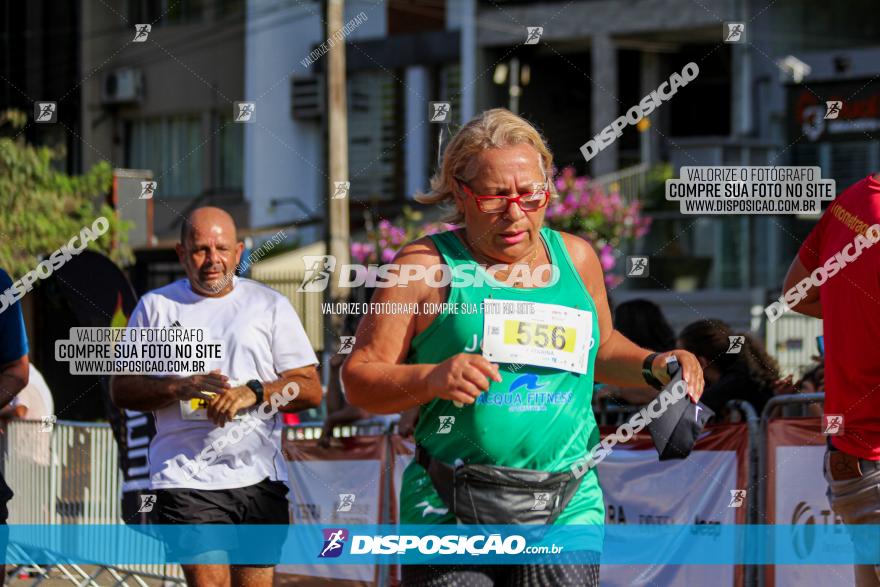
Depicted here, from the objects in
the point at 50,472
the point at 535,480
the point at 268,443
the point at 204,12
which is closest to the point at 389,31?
the point at 204,12

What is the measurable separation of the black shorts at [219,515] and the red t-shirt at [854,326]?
85.2 inches

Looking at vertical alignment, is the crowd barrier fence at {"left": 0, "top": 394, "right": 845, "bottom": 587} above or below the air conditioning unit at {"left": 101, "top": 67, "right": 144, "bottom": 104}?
below

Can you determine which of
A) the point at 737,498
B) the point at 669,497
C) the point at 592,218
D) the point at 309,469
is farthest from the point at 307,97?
the point at 737,498

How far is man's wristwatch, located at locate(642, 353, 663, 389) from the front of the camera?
4.08 meters

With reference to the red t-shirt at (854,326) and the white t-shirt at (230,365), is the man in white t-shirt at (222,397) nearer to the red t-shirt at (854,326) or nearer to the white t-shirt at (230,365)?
the white t-shirt at (230,365)

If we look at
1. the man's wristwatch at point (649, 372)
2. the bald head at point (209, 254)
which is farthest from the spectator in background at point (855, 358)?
the bald head at point (209, 254)

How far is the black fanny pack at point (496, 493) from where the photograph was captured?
3.82 metres

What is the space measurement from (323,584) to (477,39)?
17373 mm

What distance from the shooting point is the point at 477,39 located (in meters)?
24.1

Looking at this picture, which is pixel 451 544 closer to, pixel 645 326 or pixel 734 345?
pixel 734 345

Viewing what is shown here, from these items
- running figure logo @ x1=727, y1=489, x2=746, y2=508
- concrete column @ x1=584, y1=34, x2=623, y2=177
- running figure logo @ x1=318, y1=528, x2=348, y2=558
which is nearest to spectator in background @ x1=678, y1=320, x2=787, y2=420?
running figure logo @ x1=727, y1=489, x2=746, y2=508

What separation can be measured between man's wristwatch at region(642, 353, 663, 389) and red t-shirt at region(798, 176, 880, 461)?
824mm

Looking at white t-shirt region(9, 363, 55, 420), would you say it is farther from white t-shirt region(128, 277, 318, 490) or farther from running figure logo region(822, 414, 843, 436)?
running figure logo region(822, 414, 843, 436)

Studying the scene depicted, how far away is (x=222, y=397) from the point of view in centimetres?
536
